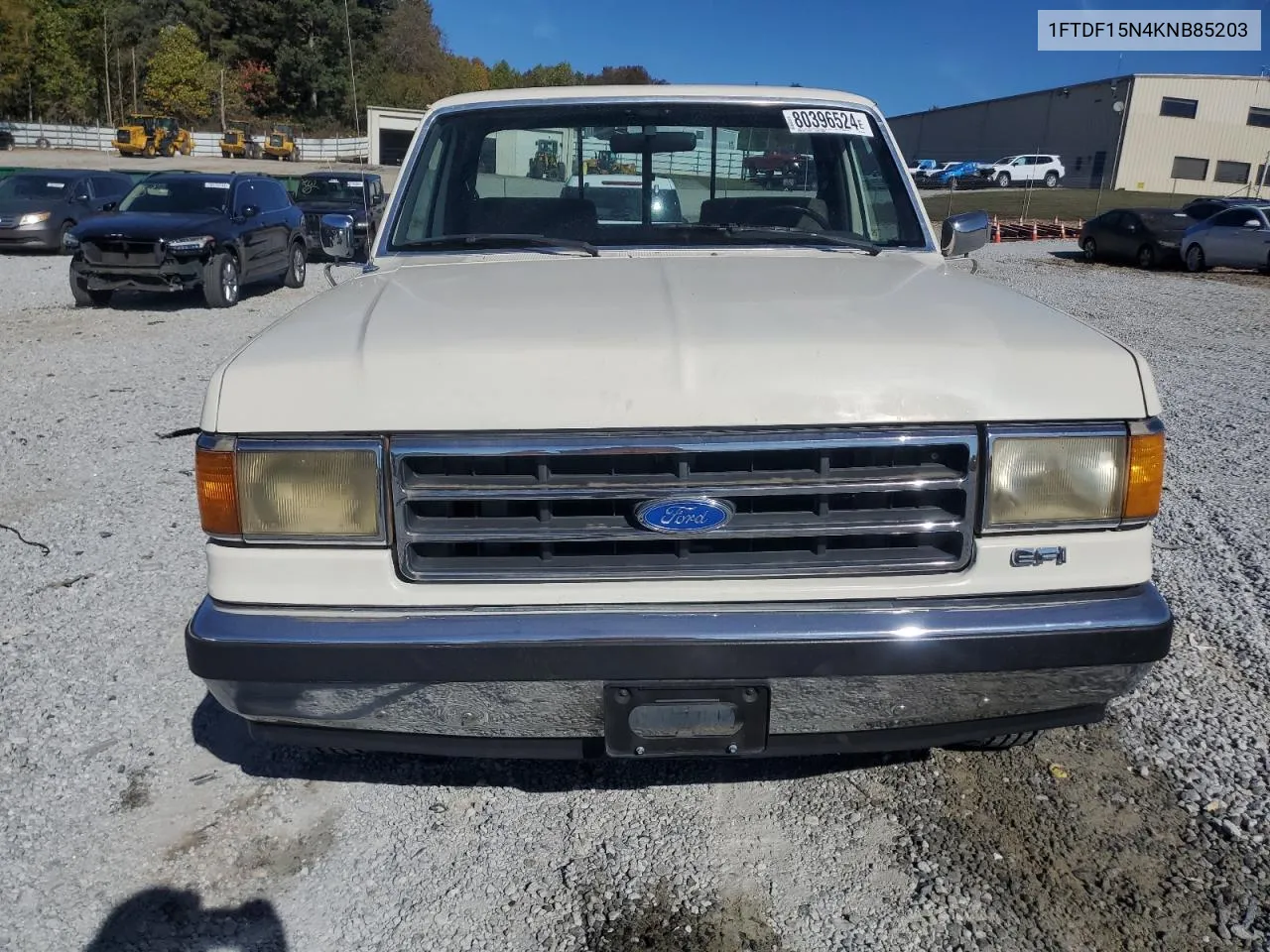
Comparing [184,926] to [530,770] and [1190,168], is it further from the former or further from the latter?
[1190,168]

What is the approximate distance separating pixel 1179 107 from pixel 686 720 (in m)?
61.8

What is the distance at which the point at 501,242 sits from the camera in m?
3.33

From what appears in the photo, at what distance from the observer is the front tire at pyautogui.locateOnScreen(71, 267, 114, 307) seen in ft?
38.9

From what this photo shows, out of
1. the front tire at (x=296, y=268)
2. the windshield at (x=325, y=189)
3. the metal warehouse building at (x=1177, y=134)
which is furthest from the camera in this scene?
the metal warehouse building at (x=1177, y=134)

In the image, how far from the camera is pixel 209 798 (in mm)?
2781

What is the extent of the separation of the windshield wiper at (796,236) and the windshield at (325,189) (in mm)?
16486

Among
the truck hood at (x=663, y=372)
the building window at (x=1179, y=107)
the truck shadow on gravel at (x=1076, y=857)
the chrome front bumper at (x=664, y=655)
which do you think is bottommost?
the truck shadow on gravel at (x=1076, y=857)

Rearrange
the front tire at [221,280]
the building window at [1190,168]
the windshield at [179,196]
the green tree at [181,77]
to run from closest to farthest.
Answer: the front tire at [221,280], the windshield at [179,196], the building window at [1190,168], the green tree at [181,77]

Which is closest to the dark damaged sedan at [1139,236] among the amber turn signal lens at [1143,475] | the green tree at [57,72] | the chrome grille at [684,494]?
the amber turn signal lens at [1143,475]

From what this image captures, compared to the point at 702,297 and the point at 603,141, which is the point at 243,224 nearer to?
the point at 603,141

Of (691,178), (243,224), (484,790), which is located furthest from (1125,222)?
(484,790)

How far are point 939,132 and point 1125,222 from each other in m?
54.0

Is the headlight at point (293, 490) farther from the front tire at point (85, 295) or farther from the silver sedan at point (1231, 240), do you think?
the silver sedan at point (1231, 240)

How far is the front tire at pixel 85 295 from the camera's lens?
11859mm
